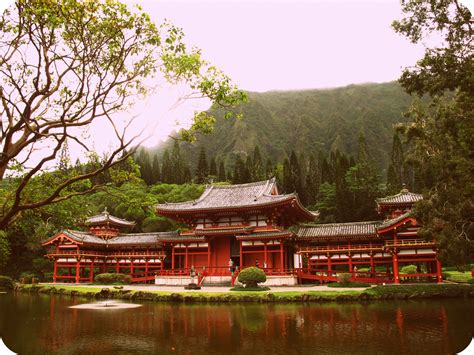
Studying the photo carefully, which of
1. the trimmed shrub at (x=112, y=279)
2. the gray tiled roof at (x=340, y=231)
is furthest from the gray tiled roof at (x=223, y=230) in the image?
the trimmed shrub at (x=112, y=279)

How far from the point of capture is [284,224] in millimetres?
36750

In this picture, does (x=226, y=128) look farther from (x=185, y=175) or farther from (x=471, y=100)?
(x=471, y=100)

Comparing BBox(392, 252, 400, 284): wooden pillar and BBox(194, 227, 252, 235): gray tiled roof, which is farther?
BBox(194, 227, 252, 235): gray tiled roof

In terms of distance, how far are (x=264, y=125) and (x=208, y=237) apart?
142071mm

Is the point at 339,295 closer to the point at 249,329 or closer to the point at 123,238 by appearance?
the point at 249,329

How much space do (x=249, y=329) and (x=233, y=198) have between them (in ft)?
79.4

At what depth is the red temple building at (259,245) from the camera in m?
29.7

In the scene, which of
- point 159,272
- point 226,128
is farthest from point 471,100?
point 226,128

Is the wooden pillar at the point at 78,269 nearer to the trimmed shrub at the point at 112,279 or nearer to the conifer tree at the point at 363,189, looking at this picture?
the trimmed shrub at the point at 112,279

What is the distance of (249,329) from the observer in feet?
45.2

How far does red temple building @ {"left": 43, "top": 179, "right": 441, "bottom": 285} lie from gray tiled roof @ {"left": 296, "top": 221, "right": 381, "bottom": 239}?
0.08 meters

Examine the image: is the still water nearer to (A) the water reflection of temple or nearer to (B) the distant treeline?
(A) the water reflection of temple

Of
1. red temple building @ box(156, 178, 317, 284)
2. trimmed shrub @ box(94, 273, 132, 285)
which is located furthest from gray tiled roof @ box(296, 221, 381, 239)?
trimmed shrub @ box(94, 273, 132, 285)

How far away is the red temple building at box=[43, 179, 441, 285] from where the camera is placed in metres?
29.7
